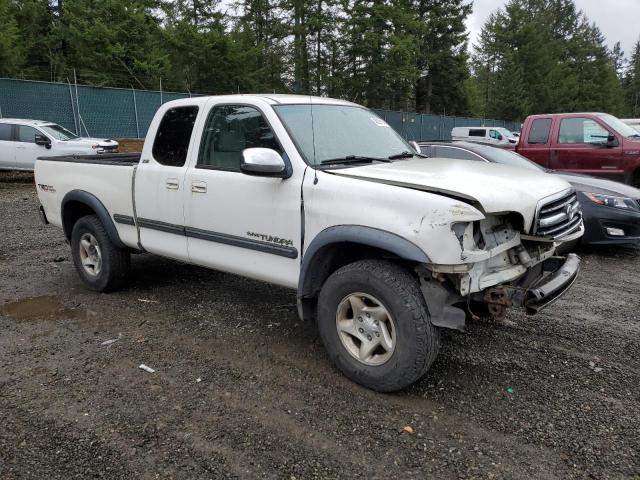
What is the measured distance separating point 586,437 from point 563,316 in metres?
2.03

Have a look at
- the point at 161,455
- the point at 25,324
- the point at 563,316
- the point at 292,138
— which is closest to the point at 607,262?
the point at 563,316

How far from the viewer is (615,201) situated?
660 cm

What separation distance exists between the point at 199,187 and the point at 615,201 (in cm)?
535

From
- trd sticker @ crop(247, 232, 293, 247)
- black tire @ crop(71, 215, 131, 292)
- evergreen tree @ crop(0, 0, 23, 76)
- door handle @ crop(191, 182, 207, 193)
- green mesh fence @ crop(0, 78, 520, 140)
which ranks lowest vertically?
black tire @ crop(71, 215, 131, 292)

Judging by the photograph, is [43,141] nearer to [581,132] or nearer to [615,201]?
[581,132]

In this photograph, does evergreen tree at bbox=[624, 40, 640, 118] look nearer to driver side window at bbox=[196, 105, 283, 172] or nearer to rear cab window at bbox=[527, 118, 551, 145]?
rear cab window at bbox=[527, 118, 551, 145]

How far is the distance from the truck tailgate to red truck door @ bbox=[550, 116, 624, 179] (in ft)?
25.8

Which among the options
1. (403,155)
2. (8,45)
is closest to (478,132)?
(8,45)

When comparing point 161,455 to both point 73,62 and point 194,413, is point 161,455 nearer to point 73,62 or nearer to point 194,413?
point 194,413

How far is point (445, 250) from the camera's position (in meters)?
2.90

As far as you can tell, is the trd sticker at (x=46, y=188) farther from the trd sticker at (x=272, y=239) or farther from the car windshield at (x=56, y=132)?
the car windshield at (x=56, y=132)

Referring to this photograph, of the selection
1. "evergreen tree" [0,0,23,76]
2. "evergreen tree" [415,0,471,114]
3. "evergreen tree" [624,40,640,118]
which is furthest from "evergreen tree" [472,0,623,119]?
"evergreen tree" [0,0,23,76]

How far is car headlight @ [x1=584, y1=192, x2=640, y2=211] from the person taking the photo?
259 inches

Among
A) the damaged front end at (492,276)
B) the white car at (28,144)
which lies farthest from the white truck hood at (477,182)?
the white car at (28,144)
